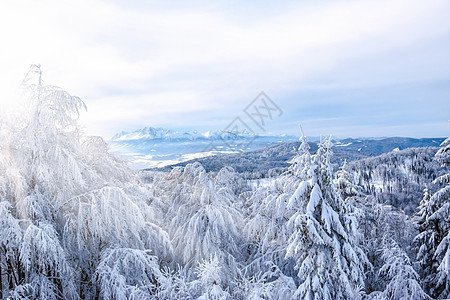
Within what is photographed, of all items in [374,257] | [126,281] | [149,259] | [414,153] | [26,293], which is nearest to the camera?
[26,293]

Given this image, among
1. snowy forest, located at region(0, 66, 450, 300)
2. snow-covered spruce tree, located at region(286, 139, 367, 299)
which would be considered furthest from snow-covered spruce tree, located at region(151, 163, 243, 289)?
snow-covered spruce tree, located at region(286, 139, 367, 299)

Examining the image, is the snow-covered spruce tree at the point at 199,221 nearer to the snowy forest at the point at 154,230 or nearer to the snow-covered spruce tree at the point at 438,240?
the snowy forest at the point at 154,230

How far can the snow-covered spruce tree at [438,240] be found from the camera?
1055 centimetres

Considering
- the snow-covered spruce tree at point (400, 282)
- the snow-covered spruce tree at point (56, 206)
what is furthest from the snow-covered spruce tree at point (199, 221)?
the snow-covered spruce tree at point (400, 282)

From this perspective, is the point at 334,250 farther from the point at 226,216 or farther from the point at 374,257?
the point at 374,257

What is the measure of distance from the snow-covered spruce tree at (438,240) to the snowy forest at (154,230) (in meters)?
0.06

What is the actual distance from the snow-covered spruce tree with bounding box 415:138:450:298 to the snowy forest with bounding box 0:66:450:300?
0.19ft

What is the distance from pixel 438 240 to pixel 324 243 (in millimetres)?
8563

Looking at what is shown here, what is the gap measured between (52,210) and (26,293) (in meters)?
1.92

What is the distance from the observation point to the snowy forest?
5852mm

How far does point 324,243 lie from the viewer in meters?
7.51

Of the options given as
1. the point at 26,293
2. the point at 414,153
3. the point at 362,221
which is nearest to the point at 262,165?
the point at 414,153

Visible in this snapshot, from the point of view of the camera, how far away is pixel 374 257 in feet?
43.9

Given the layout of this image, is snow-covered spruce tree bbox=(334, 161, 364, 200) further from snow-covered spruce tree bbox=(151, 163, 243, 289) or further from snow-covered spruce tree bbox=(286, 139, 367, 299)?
snow-covered spruce tree bbox=(151, 163, 243, 289)
